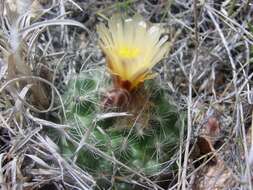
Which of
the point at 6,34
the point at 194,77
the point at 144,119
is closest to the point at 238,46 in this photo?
the point at 194,77

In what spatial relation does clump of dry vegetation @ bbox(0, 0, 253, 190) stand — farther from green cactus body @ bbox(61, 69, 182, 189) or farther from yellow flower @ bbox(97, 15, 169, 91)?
yellow flower @ bbox(97, 15, 169, 91)

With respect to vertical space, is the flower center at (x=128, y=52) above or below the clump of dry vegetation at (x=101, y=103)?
above

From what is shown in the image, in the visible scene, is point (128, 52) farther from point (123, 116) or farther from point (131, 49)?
point (123, 116)

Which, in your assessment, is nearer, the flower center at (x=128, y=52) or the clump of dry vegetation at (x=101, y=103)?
the flower center at (x=128, y=52)

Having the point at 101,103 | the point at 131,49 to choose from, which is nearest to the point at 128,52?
the point at 131,49

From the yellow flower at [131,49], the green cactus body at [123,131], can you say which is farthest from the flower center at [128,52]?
the green cactus body at [123,131]

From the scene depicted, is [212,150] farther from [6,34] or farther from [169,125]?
[6,34]

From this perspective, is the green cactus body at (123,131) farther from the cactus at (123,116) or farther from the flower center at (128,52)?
the flower center at (128,52)
